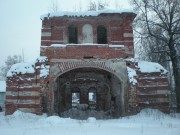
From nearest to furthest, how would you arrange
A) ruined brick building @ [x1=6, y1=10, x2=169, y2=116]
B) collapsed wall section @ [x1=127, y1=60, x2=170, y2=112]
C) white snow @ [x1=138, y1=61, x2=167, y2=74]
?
1. ruined brick building @ [x1=6, y1=10, x2=169, y2=116]
2. collapsed wall section @ [x1=127, y1=60, x2=170, y2=112]
3. white snow @ [x1=138, y1=61, x2=167, y2=74]

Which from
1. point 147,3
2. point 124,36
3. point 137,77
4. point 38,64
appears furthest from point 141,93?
point 147,3

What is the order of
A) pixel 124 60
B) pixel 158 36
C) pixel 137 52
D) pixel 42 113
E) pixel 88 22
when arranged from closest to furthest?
pixel 42 113 → pixel 124 60 → pixel 88 22 → pixel 158 36 → pixel 137 52

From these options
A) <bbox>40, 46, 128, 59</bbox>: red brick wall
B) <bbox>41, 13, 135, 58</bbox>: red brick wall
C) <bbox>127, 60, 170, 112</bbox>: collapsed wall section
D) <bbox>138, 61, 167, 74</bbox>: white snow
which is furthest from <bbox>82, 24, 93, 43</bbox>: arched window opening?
<bbox>138, 61, 167, 74</bbox>: white snow

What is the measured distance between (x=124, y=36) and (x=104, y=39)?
1457mm

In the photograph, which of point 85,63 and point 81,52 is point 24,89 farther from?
point 81,52

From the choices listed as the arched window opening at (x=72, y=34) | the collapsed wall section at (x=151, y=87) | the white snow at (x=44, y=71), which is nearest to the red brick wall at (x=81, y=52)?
the white snow at (x=44, y=71)

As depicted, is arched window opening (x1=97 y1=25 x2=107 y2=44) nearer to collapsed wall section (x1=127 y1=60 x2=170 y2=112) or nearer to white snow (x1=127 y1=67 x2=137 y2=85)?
collapsed wall section (x1=127 y1=60 x2=170 y2=112)

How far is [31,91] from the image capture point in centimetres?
1573

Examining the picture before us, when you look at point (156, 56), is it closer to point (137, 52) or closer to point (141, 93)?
point (137, 52)

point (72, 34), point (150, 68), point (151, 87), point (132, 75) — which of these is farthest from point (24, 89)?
point (150, 68)

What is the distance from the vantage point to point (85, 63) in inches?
629

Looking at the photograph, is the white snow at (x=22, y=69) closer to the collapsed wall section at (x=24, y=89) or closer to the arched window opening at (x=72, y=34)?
the collapsed wall section at (x=24, y=89)

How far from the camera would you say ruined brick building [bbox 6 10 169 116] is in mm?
15648

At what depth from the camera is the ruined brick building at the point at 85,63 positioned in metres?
15.6
